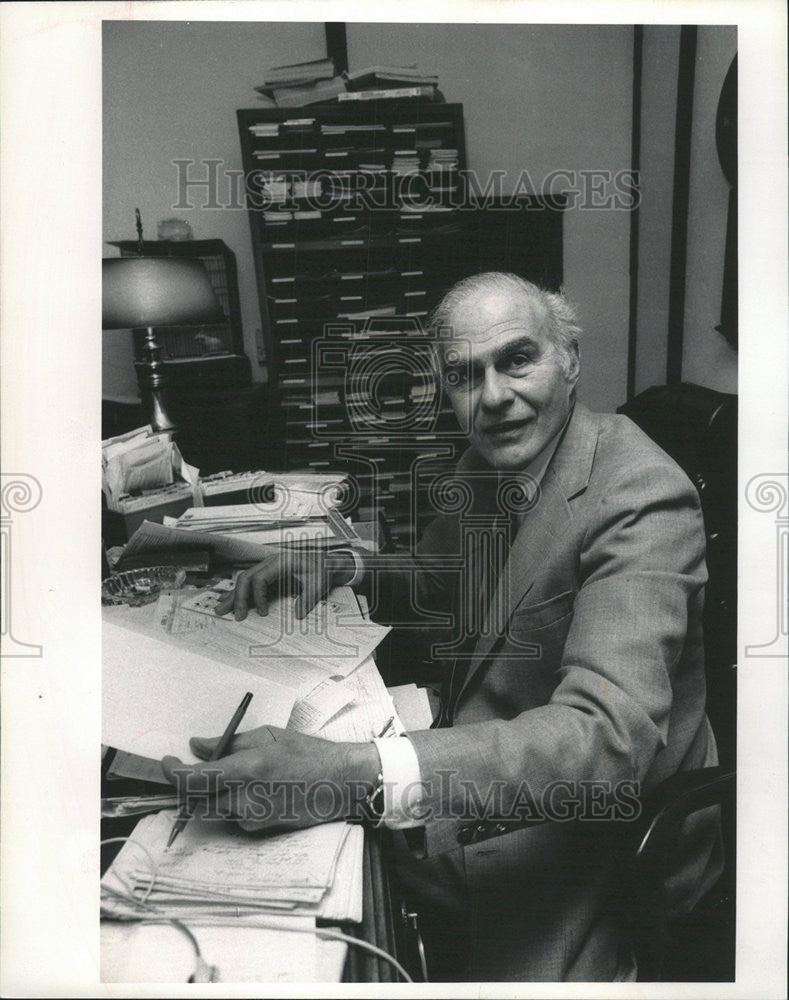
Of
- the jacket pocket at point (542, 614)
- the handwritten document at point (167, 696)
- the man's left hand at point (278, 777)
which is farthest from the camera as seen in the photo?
the jacket pocket at point (542, 614)

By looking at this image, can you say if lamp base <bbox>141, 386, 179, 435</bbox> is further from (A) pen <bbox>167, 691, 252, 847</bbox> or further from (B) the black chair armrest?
(B) the black chair armrest

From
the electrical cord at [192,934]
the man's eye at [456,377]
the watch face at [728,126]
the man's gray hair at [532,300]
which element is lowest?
the electrical cord at [192,934]

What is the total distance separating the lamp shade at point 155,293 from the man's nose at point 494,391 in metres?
0.44

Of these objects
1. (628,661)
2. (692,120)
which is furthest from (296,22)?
(628,661)

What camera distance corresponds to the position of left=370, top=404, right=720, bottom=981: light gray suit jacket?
1072 mm

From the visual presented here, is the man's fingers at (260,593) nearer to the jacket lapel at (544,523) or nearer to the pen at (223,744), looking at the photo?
the pen at (223,744)

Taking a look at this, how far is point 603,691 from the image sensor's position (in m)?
1.07

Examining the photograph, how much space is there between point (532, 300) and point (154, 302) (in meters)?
0.59

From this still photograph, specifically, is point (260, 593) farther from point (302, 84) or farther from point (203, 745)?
point (302, 84)

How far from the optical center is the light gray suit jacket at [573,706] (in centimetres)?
107

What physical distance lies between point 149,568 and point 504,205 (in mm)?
781

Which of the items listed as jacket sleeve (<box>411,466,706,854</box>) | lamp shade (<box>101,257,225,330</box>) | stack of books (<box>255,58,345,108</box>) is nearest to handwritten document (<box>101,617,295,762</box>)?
jacket sleeve (<box>411,466,706,854</box>)

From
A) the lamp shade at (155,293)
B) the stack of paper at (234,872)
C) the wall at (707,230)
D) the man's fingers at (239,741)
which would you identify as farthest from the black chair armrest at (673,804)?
the lamp shade at (155,293)

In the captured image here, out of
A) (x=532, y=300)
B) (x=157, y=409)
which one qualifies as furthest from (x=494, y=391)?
(x=157, y=409)
